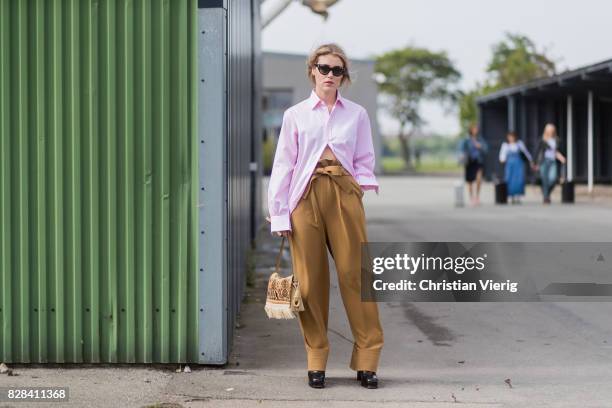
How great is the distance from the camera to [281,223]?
5.52 meters

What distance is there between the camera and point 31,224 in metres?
6.05

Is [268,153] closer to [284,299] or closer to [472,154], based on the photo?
[472,154]

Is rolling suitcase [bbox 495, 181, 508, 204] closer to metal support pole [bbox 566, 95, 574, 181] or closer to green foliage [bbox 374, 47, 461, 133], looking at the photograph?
metal support pole [bbox 566, 95, 574, 181]

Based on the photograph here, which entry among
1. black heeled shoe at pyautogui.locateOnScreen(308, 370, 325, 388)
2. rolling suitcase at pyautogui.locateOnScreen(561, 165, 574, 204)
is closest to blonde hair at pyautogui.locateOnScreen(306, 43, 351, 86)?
black heeled shoe at pyautogui.locateOnScreen(308, 370, 325, 388)

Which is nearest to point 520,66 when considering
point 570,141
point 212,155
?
point 570,141

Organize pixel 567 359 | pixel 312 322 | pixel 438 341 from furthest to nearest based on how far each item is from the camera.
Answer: pixel 438 341 → pixel 567 359 → pixel 312 322

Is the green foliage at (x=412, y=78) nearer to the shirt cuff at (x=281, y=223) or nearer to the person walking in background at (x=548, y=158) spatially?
the person walking in background at (x=548, y=158)

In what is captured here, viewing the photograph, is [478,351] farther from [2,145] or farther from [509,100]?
[509,100]

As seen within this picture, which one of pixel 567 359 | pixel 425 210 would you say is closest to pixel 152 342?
pixel 567 359

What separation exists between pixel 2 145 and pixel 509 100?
32713mm

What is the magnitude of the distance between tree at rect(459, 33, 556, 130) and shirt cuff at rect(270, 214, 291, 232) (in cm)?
5635

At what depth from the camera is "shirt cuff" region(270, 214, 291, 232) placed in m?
5.52

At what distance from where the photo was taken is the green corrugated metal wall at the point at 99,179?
593 centimetres

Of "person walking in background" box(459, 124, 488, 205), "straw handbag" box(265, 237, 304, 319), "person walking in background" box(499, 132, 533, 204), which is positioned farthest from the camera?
"person walking in background" box(499, 132, 533, 204)
